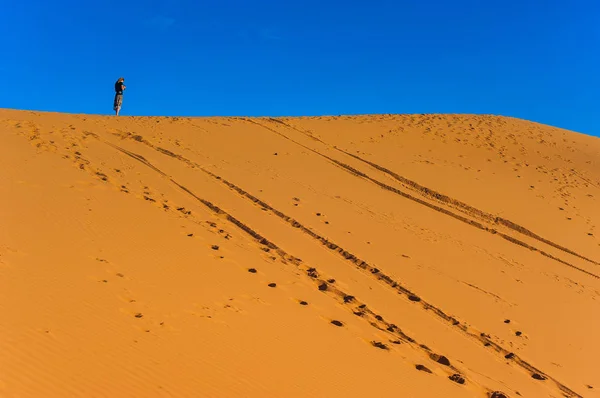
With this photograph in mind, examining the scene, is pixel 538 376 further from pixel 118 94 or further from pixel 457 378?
pixel 118 94

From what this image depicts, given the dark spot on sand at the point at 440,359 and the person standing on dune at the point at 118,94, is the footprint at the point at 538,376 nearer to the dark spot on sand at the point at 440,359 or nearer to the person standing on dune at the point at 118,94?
the dark spot on sand at the point at 440,359

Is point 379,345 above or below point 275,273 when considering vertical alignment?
below

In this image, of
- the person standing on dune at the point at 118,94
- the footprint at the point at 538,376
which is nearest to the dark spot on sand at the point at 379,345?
the footprint at the point at 538,376

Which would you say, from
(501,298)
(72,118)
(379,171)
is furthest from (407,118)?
(501,298)

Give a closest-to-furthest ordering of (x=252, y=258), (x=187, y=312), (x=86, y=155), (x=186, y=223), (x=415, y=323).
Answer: (x=187, y=312), (x=415, y=323), (x=252, y=258), (x=186, y=223), (x=86, y=155)

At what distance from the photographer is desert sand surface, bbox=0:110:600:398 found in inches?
178

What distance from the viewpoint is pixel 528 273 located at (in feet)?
29.7

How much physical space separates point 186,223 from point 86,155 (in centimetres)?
455

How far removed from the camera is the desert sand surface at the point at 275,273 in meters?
4.52

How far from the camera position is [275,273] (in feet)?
23.2

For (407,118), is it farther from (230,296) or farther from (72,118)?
(230,296)

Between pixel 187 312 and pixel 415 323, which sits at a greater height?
pixel 415 323

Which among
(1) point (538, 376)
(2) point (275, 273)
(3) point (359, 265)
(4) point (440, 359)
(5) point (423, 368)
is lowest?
(5) point (423, 368)

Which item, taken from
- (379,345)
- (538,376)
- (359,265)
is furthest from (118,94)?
(538,376)
